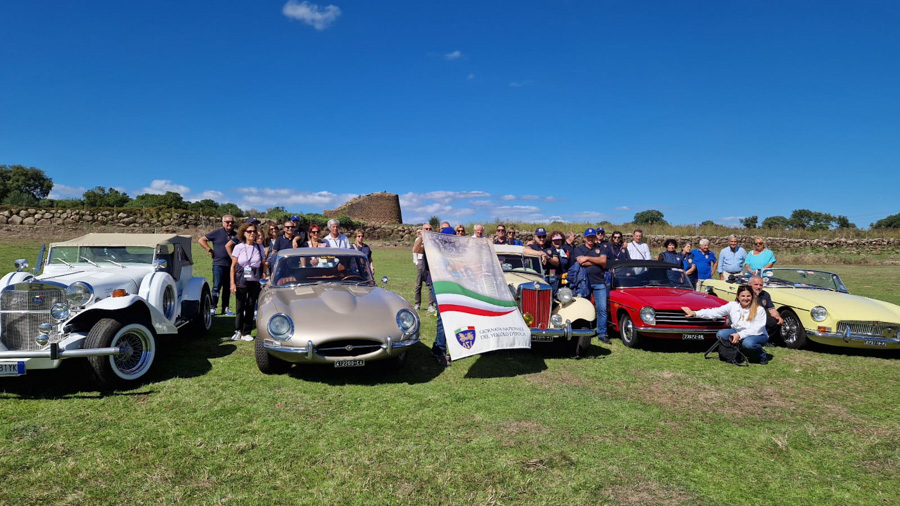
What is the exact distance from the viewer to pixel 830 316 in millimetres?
7426

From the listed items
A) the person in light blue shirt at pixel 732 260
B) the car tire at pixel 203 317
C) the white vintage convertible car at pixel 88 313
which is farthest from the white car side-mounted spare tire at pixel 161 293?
the person in light blue shirt at pixel 732 260

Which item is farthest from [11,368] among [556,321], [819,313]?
[819,313]

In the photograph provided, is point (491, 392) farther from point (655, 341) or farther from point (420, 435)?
point (655, 341)

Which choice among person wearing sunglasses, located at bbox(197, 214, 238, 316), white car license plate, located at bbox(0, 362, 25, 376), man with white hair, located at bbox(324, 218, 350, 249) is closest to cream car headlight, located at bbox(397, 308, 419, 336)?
white car license plate, located at bbox(0, 362, 25, 376)

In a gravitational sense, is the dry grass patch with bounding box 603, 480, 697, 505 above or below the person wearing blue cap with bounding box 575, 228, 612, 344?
below

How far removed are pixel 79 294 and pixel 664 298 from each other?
781cm

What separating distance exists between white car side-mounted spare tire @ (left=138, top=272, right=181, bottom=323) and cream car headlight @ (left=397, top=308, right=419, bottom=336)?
2.98 meters

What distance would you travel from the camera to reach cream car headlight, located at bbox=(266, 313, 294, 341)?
207 inches

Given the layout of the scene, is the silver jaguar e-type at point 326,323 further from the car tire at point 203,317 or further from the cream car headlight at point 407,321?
the car tire at point 203,317

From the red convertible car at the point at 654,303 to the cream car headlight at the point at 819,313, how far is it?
1.32 meters

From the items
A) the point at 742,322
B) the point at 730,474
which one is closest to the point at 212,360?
the point at 730,474

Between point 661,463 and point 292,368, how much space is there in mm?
4276

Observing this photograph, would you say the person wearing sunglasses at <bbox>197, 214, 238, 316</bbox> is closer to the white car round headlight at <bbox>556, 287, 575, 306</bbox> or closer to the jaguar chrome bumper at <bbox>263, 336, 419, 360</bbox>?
the jaguar chrome bumper at <bbox>263, 336, 419, 360</bbox>

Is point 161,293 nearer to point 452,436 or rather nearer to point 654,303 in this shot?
point 452,436
